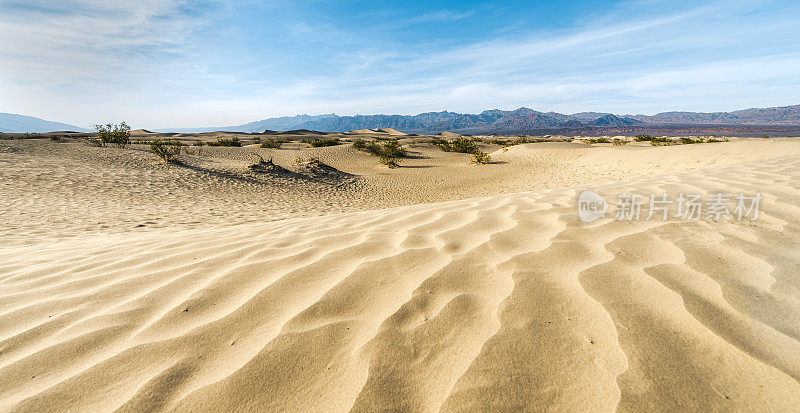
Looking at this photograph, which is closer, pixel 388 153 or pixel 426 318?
pixel 426 318

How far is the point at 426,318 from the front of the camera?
1.25 meters

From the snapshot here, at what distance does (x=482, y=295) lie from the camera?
1394mm

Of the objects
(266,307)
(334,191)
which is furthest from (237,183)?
(266,307)

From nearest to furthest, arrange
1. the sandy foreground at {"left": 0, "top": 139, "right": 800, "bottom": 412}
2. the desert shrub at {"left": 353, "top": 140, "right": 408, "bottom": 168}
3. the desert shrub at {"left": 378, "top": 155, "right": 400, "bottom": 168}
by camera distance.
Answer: the sandy foreground at {"left": 0, "top": 139, "right": 800, "bottom": 412} < the desert shrub at {"left": 378, "top": 155, "right": 400, "bottom": 168} < the desert shrub at {"left": 353, "top": 140, "right": 408, "bottom": 168}

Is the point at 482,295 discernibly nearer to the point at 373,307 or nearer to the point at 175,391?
the point at 373,307

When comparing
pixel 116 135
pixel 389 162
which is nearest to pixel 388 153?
pixel 389 162

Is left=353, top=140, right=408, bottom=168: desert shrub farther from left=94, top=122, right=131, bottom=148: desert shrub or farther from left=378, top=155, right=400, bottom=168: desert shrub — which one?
left=94, top=122, right=131, bottom=148: desert shrub

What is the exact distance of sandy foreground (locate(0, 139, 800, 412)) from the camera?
3.01 ft

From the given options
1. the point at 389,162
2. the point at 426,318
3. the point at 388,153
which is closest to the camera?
the point at 426,318

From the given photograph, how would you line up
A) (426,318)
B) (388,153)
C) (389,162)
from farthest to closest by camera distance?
(388,153)
(389,162)
(426,318)

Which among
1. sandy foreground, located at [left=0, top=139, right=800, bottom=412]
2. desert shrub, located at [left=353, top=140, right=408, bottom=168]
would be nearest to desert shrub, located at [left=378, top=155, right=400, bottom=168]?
desert shrub, located at [left=353, top=140, right=408, bottom=168]

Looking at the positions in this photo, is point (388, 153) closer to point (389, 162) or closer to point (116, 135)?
point (389, 162)

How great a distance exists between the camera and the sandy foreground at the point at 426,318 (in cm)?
92

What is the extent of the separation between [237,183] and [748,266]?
33.8ft
